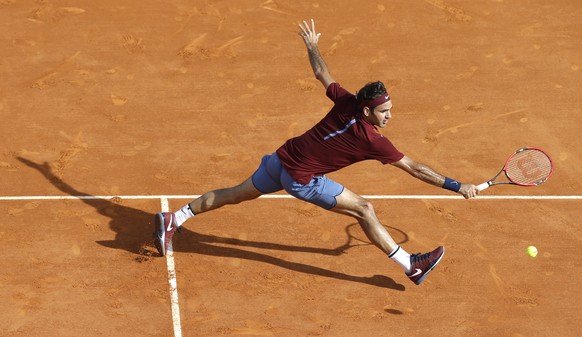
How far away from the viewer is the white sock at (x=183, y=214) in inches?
485

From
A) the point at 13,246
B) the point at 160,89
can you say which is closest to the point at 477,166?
the point at 160,89

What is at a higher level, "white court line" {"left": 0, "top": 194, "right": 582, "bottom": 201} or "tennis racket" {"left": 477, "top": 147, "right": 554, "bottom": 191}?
"tennis racket" {"left": 477, "top": 147, "right": 554, "bottom": 191}

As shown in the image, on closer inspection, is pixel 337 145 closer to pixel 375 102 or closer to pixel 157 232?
pixel 375 102

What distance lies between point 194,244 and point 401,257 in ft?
8.26

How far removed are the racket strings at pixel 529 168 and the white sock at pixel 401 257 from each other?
159 centimetres

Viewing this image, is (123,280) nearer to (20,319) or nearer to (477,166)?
(20,319)

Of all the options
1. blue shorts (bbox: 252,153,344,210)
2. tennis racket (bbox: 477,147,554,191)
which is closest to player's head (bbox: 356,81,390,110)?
blue shorts (bbox: 252,153,344,210)

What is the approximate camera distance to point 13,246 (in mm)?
12484

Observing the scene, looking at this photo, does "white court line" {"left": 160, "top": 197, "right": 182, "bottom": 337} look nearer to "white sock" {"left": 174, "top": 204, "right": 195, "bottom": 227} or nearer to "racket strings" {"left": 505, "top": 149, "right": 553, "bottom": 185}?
"white sock" {"left": 174, "top": 204, "right": 195, "bottom": 227}

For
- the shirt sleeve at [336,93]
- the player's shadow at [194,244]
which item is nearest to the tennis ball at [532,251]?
the player's shadow at [194,244]

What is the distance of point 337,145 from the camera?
448 inches

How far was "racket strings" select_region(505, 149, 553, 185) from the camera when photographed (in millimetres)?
12547

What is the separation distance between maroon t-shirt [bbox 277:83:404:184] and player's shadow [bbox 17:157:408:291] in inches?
57.7

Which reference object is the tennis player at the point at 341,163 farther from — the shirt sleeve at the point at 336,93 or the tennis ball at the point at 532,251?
the tennis ball at the point at 532,251
